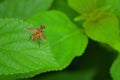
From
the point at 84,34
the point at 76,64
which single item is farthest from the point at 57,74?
the point at 84,34

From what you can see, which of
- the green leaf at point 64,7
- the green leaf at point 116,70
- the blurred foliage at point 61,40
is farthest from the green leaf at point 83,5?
the green leaf at point 116,70

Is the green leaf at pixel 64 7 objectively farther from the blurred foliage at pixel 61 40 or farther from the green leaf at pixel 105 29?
the green leaf at pixel 105 29

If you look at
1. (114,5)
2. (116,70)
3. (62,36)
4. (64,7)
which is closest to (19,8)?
(64,7)

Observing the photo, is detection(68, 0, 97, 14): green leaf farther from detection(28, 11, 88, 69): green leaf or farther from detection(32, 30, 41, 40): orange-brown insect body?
detection(32, 30, 41, 40): orange-brown insect body

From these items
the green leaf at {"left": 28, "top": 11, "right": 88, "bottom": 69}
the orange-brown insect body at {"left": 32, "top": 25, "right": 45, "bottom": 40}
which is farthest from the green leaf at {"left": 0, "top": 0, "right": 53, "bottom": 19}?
the orange-brown insect body at {"left": 32, "top": 25, "right": 45, "bottom": 40}

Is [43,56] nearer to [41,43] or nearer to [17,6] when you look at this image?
[41,43]

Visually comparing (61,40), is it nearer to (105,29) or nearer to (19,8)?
(105,29)
